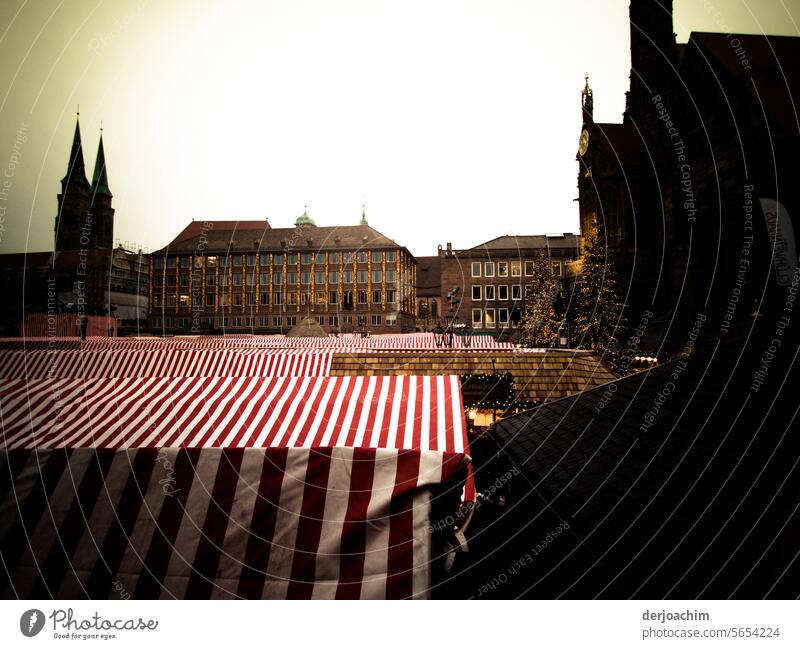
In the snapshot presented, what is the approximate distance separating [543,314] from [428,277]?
5431cm

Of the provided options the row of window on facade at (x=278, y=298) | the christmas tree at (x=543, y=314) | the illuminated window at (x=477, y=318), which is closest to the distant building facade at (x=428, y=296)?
the illuminated window at (x=477, y=318)

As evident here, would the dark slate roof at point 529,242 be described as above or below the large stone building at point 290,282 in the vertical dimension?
above

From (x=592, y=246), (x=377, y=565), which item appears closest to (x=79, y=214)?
(x=592, y=246)

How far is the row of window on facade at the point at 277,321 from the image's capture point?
55888mm

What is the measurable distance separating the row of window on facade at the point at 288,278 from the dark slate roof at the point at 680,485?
56943 mm

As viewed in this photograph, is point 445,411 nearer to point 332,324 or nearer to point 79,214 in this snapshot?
point 332,324

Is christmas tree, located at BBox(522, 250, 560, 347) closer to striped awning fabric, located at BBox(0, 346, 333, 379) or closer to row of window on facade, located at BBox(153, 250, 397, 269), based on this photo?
striped awning fabric, located at BBox(0, 346, 333, 379)

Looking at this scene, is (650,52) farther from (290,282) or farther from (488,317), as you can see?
(290,282)

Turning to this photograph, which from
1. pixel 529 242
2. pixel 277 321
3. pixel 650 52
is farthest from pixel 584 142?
pixel 277 321

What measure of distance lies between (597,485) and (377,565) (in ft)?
6.49

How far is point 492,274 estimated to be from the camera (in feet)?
190

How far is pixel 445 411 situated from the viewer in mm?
4758

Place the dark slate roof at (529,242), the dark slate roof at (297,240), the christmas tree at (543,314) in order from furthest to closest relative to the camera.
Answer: the dark slate roof at (297,240) → the dark slate roof at (529,242) → the christmas tree at (543,314)

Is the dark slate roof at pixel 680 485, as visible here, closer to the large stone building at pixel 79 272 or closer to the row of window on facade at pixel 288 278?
the large stone building at pixel 79 272
